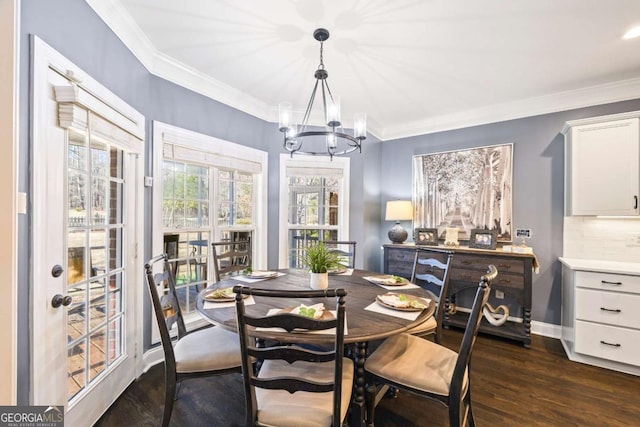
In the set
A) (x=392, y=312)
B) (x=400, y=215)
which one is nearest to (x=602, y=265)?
(x=400, y=215)

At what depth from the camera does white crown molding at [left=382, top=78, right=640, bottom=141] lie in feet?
9.53

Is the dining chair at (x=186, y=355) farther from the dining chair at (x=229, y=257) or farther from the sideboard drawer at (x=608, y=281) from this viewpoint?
the sideboard drawer at (x=608, y=281)

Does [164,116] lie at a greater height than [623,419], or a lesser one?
greater

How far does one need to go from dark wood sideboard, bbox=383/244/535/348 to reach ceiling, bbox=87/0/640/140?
5.86ft

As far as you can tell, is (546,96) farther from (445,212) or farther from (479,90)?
(445,212)

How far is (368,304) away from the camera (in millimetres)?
1761

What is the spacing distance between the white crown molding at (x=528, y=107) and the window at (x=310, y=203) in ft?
4.17

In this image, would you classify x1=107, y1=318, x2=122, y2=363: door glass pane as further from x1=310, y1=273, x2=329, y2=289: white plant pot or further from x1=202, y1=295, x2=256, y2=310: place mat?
x1=310, y1=273, x2=329, y2=289: white plant pot

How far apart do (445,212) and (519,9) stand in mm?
2417

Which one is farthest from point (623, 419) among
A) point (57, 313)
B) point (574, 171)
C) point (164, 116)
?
point (164, 116)

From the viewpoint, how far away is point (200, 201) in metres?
3.06

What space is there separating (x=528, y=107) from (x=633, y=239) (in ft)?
5.80

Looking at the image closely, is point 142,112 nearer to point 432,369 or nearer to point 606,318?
point 432,369

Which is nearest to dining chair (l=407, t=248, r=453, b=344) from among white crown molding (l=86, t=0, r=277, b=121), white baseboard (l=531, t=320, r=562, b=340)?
white baseboard (l=531, t=320, r=562, b=340)
